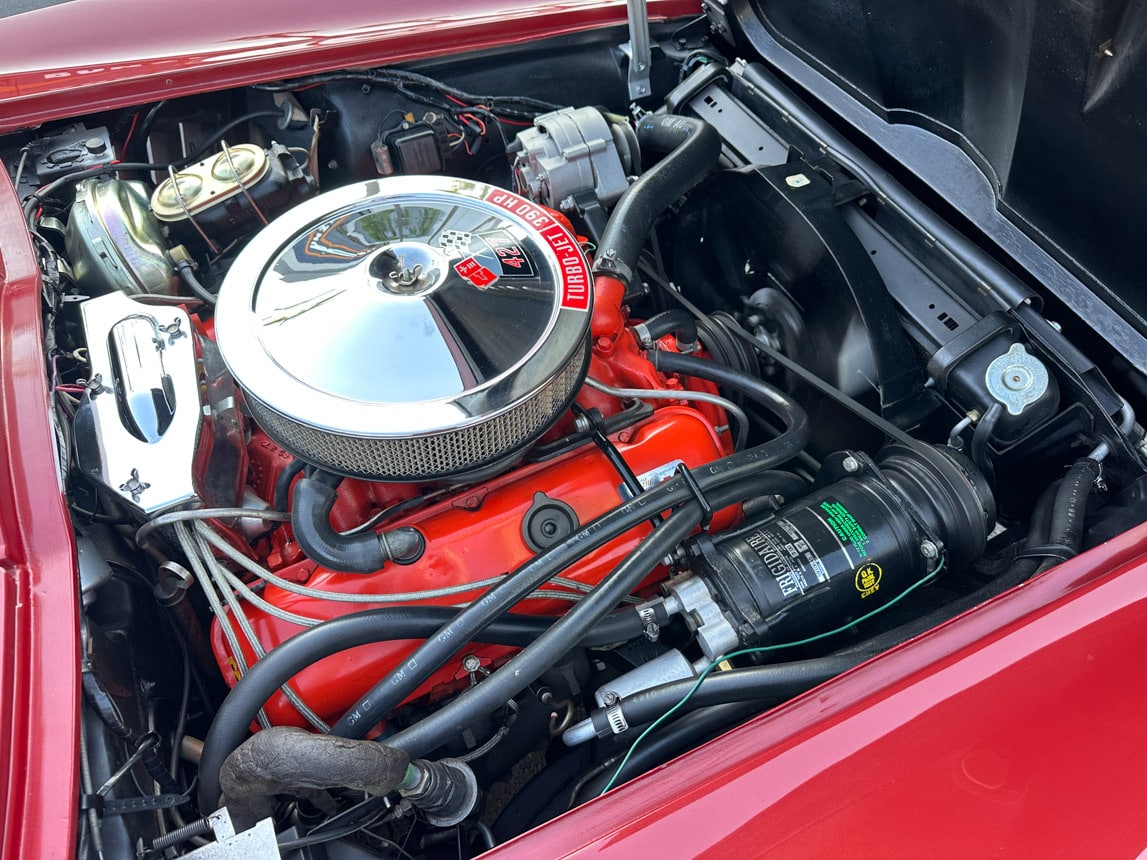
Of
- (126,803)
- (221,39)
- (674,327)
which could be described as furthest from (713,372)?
(221,39)

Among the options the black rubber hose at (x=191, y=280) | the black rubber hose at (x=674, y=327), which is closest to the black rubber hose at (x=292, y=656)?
the black rubber hose at (x=674, y=327)

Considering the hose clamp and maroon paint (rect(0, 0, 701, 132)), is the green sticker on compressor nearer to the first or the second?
the hose clamp

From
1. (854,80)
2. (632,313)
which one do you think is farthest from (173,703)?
(854,80)

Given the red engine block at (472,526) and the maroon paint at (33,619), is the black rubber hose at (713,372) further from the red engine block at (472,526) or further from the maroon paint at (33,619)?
the maroon paint at (33,619)

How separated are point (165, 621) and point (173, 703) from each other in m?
0.11

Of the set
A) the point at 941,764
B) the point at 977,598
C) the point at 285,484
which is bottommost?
the point at 941,764

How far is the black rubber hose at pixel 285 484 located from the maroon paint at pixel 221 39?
886 mm

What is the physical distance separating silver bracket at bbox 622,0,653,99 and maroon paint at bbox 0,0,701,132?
Result: 0.12 meters

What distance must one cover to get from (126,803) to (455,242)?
76cm

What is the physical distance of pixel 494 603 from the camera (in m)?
0.97

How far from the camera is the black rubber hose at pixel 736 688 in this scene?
0.99 m

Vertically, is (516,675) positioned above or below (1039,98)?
below

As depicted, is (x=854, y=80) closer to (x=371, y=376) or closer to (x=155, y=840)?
(x=371, y=376)

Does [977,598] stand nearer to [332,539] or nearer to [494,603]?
[494,603]
